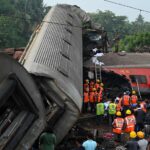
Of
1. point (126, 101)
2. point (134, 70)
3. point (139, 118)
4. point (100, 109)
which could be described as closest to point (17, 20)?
point (134, 70)

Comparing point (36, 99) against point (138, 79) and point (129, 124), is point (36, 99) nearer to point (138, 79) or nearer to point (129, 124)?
Answer: point (129, 124)

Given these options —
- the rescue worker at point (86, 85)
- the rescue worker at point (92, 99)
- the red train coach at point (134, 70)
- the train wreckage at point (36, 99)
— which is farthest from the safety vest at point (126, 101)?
the train wreckage at point (36, 99)

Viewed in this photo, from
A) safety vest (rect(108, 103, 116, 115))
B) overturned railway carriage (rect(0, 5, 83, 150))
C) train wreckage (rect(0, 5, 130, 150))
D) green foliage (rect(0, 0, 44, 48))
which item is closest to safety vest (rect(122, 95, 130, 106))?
safety vest (rect(108, 103, 116, 115))

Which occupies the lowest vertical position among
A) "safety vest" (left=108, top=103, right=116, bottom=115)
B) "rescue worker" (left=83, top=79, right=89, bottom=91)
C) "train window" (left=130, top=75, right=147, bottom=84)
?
"train window" (left=130, top=75, right=147, bottom=84)

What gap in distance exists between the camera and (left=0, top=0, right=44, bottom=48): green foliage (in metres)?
53.0

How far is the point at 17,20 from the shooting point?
2244 inches

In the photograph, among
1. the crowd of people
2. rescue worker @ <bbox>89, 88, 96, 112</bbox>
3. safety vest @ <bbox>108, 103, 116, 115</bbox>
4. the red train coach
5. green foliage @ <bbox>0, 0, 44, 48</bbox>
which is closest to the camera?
the crowd of people

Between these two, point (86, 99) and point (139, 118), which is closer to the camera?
point (139, 118)

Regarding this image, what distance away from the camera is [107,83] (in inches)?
733

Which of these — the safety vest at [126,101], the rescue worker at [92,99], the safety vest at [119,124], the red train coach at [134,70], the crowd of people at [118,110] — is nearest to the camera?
the safety vest at [119,124]

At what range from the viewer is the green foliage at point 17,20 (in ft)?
174

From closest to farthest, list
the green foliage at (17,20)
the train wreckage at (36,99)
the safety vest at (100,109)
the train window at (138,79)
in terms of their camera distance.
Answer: the train wreckage at (36,99) < the safety vest at (100,109) < the train window at (138,79) < the green foliage at (17,20)

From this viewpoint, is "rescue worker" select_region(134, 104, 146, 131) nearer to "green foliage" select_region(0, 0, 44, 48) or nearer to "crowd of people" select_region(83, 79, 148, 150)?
"crowd of people" select_region(83, 79, 148, 150)

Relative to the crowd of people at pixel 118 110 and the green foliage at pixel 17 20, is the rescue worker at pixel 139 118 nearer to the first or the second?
the crowd of people at pixel 118 110
